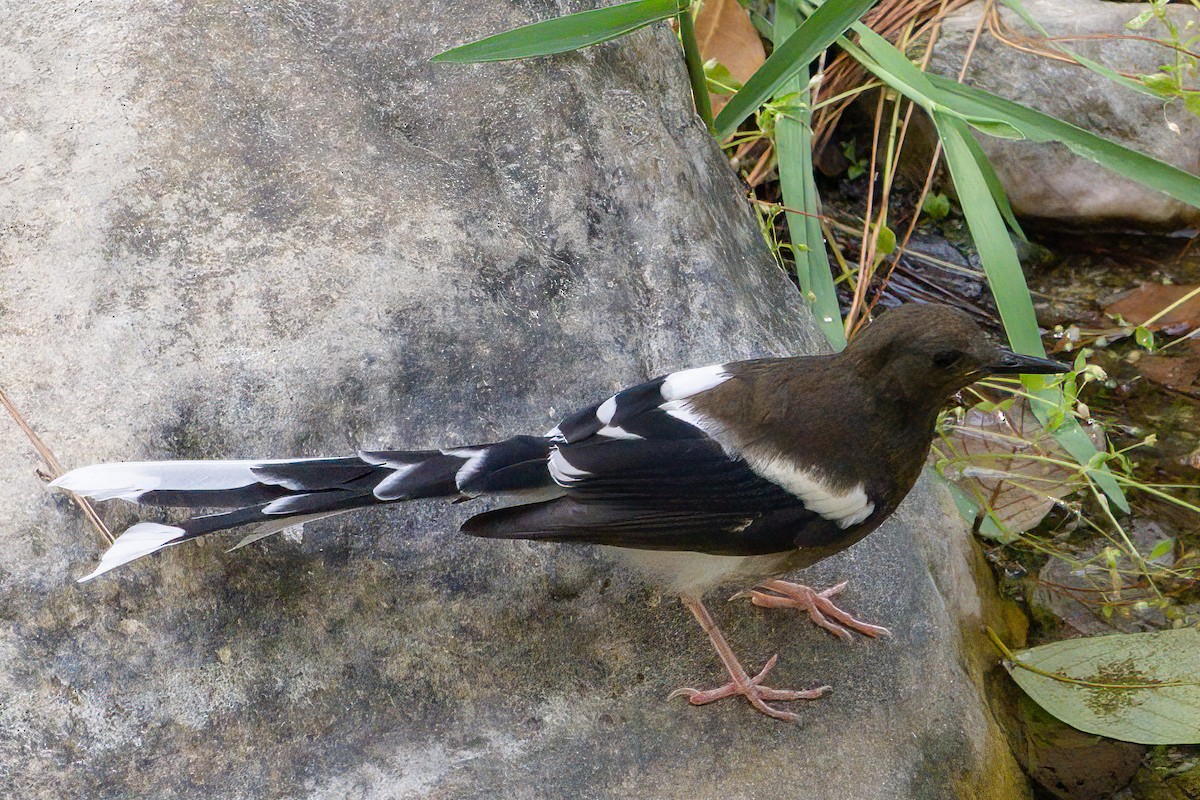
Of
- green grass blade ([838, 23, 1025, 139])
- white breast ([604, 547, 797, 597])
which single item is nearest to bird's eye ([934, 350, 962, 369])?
white breast ([604, 547, 797, 597])

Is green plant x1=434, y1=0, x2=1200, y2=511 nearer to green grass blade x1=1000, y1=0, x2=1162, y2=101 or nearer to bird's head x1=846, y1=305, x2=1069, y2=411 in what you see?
green grass blade x1=1000, y1=0, x2=1162, y2=101

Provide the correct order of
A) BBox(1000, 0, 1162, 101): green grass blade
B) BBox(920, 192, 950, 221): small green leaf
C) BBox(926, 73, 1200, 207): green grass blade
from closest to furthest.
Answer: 1. BBox(926, 73, 1200, 207): green grass blade
2. BBox(1000, 0, 1162, 101): green grass blade
3. BBox(920, 192, 950, 221): small green leaf

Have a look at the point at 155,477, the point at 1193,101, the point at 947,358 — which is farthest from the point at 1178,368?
the point at 155,477

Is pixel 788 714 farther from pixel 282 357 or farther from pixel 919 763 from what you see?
pixel 282 357

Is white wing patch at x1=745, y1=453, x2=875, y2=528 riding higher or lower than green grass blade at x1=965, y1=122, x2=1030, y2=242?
lower

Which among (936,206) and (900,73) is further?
(936,206)

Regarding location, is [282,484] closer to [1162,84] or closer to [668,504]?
[668,504]

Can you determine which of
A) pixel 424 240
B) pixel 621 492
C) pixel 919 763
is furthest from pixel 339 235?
pixel 919 763
